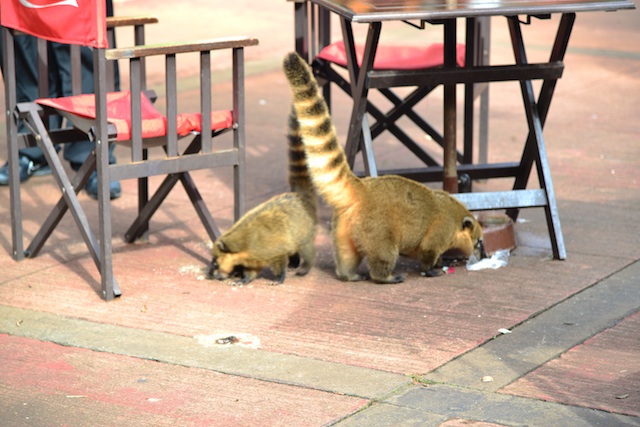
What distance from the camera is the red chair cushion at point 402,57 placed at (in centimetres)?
686

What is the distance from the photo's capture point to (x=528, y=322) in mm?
4980

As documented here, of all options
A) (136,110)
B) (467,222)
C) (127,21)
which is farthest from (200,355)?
(127,21)

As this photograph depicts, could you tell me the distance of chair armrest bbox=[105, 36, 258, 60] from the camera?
5026 millimetres

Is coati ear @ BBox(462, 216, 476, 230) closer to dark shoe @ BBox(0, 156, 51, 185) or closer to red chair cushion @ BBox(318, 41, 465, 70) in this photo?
red chair cushion @ BBox(318, 41, 465, 70)

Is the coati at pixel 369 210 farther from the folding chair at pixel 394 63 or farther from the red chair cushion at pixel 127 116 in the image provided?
the folding chair at pixel 394 63

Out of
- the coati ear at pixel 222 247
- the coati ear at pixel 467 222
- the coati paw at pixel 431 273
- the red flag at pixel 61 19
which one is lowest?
the coati paw at pixel 431 273

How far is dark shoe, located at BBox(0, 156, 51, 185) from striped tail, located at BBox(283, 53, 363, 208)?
9.77ft

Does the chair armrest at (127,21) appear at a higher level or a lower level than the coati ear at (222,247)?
higher

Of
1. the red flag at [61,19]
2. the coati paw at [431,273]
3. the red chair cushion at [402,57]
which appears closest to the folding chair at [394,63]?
the red chair cushion at [402,57]

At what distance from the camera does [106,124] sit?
203 inches

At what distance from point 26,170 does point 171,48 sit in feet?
9.20

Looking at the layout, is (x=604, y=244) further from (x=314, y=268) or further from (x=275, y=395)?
(x=275, y=395)

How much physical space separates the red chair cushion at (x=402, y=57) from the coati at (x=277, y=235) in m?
1.45

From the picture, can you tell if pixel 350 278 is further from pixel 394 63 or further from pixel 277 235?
pixel 394 63
